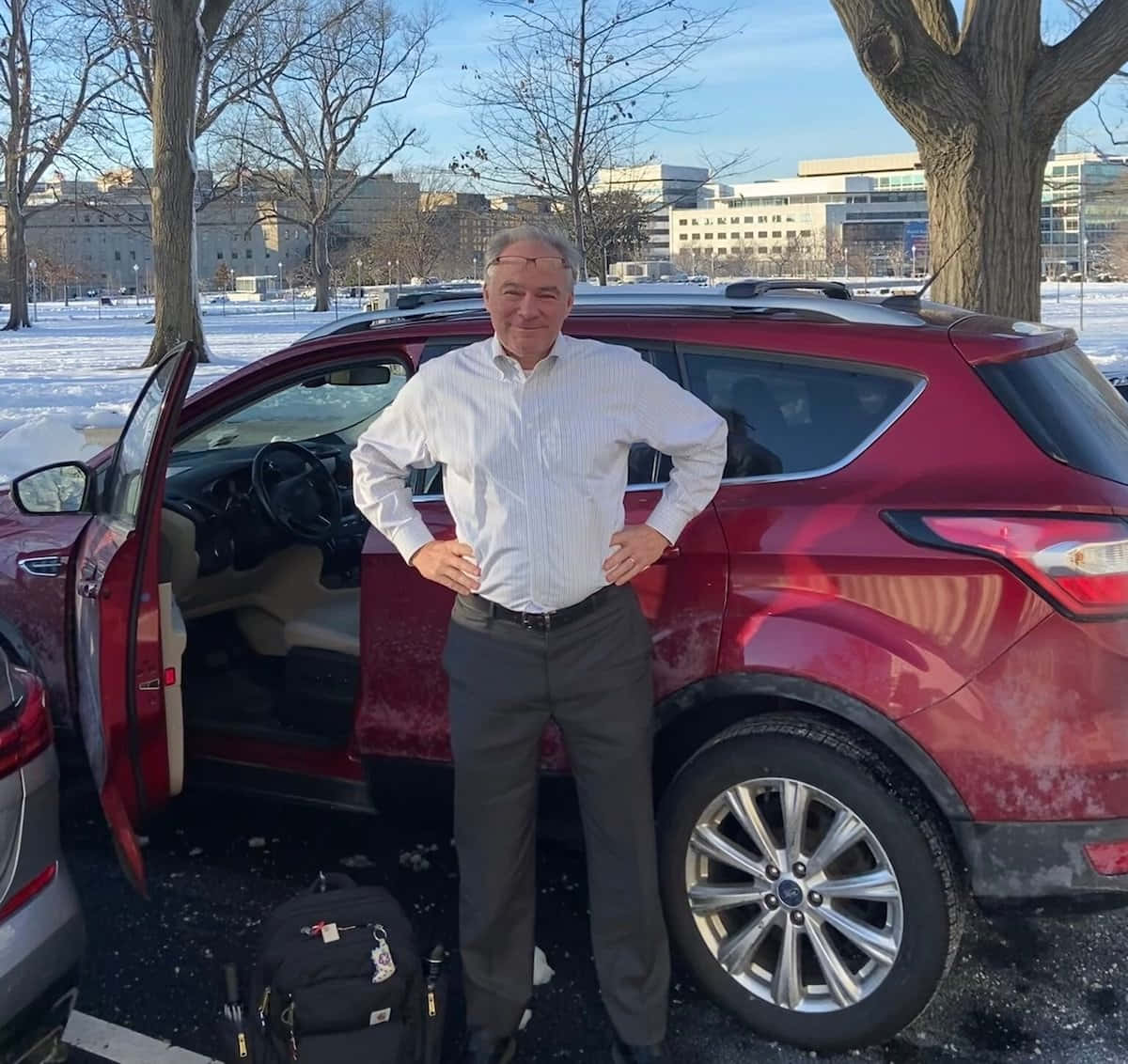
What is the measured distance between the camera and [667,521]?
260cm

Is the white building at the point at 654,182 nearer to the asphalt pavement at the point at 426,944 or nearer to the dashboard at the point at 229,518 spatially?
the dashboard at the point at 229,518

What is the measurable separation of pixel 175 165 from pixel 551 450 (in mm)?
17591

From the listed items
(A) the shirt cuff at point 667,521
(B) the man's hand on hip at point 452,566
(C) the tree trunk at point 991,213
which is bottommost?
(B) the man's hand on hip at point 452,566

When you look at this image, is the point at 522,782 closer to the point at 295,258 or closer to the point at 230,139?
the point at 230,139

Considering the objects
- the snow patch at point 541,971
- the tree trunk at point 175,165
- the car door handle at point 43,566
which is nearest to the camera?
the snow patch at point 541,971

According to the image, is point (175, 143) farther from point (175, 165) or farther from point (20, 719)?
point (20, 719)

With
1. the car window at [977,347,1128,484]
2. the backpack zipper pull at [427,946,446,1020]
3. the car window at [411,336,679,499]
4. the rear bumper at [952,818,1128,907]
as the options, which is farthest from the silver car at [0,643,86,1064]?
the car window at [977,347,1128,484]

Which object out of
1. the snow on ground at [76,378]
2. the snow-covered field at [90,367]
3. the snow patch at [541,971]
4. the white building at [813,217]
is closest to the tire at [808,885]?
the snow patch at [541,971]

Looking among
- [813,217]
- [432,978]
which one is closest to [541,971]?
[432,978]

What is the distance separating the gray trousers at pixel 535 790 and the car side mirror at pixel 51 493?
5.37 feet

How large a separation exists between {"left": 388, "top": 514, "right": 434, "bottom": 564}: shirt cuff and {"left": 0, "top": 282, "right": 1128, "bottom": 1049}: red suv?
0.41 metres

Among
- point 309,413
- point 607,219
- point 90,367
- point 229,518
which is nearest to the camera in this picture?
point 229,518

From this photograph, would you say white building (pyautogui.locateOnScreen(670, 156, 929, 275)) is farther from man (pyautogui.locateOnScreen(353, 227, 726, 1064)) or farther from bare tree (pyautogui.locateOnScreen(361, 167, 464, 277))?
man (pyautogui.locateOnScreen(353, 227, 726, 1064))

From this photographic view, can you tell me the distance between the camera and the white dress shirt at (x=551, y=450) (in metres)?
2.51
